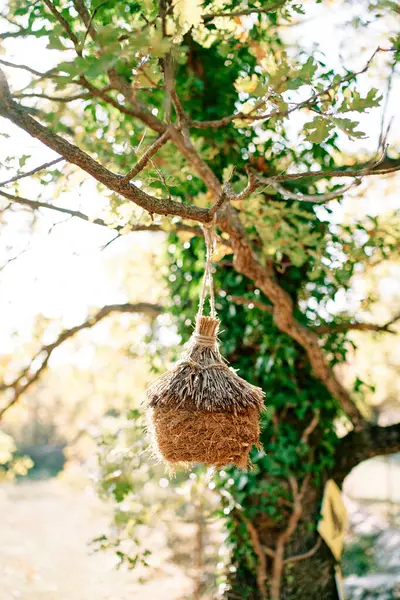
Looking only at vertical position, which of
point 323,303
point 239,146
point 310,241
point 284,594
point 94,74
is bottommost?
point 284,594

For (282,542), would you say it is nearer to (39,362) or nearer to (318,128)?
(39,362)

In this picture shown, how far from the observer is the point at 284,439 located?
162 inches

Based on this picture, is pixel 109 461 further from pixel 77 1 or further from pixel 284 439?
pixel 77 1

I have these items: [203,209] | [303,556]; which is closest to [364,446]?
[303,556]

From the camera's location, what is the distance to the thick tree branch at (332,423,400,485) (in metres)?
4.07

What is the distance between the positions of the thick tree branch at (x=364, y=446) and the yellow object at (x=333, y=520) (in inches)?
7.9

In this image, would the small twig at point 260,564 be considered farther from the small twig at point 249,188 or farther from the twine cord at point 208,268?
the small twig at point 249,188

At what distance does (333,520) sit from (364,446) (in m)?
0.52

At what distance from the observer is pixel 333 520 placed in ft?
13.3

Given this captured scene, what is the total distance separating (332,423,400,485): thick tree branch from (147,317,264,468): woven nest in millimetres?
2232

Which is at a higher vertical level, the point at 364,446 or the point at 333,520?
the point at 364,446

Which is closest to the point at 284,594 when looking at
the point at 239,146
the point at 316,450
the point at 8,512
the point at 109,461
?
the point at 316,450

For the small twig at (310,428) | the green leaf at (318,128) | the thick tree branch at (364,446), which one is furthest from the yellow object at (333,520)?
the green leaf at (318,128)

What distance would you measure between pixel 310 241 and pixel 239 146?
1.22 m
